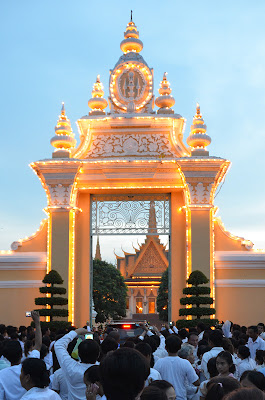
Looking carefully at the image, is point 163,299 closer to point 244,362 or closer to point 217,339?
point 244,362

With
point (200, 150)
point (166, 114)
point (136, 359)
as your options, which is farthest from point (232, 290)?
point (136, 359)

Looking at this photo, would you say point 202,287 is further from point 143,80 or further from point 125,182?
point 143,80

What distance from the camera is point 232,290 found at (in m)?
18.6

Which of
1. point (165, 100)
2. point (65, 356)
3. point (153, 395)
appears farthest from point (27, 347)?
point (165, 100)

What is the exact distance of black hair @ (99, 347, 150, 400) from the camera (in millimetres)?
2686

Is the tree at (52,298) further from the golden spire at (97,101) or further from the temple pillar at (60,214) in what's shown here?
the golden spire at (97,101)

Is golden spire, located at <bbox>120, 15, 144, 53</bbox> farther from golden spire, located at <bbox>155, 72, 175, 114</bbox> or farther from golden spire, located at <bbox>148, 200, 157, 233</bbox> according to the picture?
golden spire, located at <bbox>148, 200, 157, 233</bbox>

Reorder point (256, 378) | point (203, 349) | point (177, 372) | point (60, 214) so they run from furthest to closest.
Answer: point (60, 214) < point (203, 349) < point (177, 372) < point (256, 378)

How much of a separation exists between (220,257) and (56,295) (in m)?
5.04

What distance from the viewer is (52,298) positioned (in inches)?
678

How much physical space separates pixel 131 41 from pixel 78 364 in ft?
55.5

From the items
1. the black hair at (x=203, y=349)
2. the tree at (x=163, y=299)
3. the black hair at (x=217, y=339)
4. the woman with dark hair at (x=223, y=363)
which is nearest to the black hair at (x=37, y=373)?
the woman with dark hair at (x=223, y=363)

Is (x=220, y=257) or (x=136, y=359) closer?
(x=136, y=359)

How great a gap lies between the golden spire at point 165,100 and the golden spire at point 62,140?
115 inches
